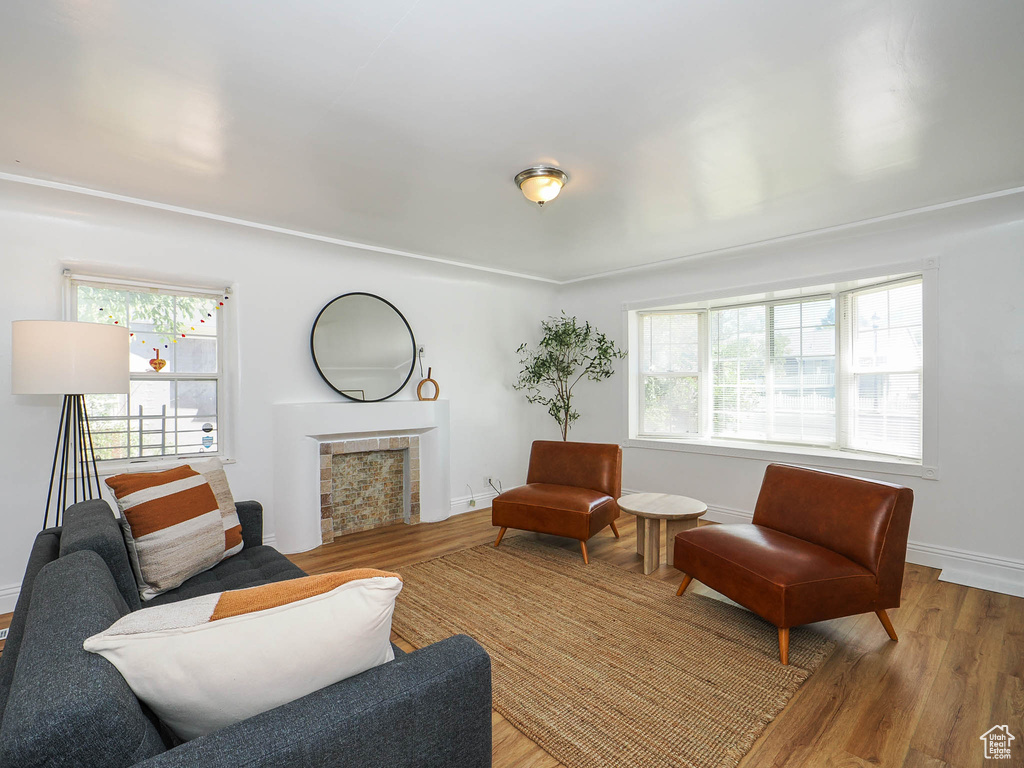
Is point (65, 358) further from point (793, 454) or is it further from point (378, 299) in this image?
point (793, 454)

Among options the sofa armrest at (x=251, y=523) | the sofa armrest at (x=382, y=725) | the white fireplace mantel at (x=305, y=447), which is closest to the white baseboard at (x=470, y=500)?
the white fireplace mantel at (x=305, y=447)

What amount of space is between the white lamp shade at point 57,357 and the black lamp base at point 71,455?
0.34 m

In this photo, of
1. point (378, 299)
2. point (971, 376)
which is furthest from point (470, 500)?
point (971, 376)

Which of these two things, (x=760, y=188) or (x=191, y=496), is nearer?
A: (x=191, y=496)

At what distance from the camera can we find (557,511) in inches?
148

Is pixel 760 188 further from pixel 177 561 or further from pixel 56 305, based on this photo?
pixel 56 305

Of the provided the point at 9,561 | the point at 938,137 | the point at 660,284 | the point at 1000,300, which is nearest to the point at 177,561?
the point at 9,561

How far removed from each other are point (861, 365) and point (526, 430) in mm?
3261

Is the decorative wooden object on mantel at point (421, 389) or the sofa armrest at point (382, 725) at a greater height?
the decorative wooden object on mantel at point (421, 389)

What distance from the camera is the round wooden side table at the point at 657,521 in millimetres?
3518

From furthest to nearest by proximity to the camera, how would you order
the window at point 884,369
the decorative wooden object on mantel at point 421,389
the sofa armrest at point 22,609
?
1. the decorative wooden object on mantel at point 421,389
2. the window at point 884,369
3. the sofa armrest at point 22,609

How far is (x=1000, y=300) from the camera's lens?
335cm

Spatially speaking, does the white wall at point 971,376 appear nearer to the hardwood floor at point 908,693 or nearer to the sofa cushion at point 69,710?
the hardwood floor at point 908,693

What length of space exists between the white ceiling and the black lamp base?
1278mm
